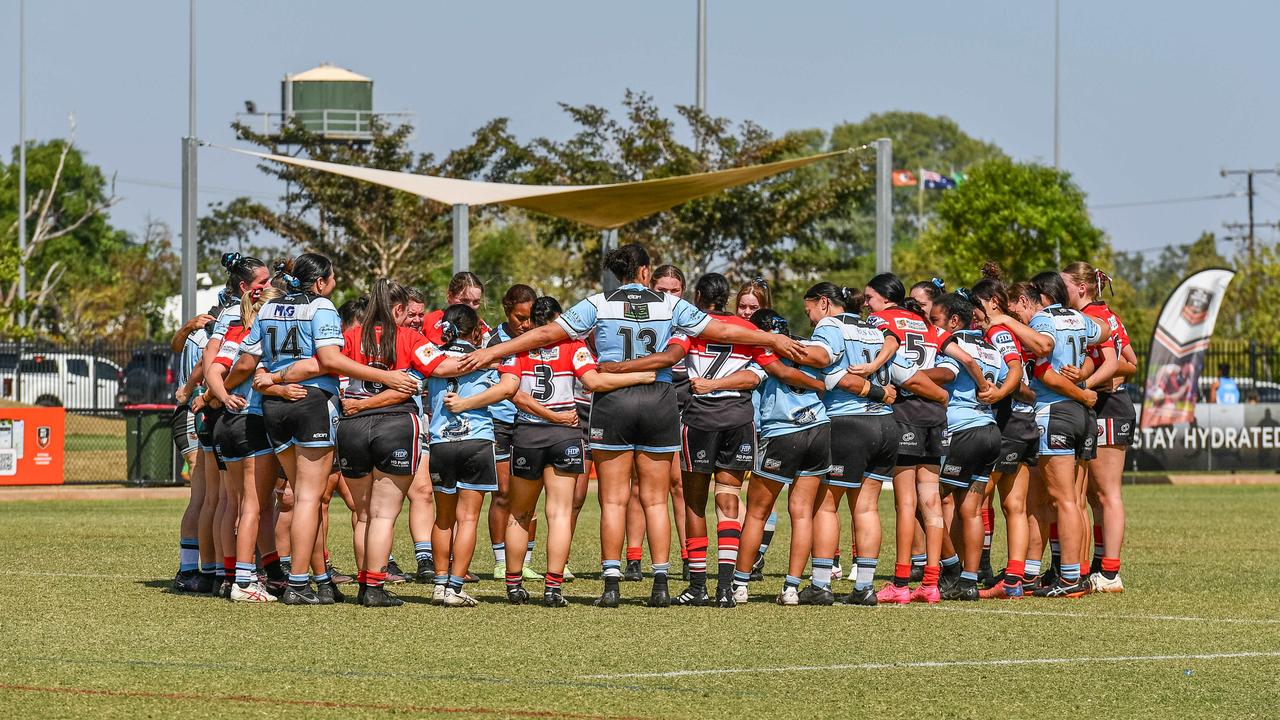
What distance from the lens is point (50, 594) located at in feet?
34.1

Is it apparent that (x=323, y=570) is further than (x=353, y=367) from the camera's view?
Yes

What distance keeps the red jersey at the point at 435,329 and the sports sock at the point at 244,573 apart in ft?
5.72

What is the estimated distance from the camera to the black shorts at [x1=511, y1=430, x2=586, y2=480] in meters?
10.3

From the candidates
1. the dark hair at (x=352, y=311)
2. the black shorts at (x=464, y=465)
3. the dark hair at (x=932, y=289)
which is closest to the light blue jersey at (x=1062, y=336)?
the dark hair at (x=932, y=289)

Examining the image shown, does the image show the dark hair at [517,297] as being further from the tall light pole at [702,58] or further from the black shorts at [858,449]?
the tall light pole at [702,58]

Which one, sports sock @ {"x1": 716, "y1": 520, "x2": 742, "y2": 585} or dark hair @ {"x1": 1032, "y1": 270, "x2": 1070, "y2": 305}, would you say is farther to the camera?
dark hair @ {"x1": 1032, "y1": 270, "x2": 1070, "y2": 305}

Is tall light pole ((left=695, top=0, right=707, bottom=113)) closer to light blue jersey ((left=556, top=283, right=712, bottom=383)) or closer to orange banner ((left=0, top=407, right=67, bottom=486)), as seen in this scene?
orange banner ((left=0, top=407, right=67, bottom=486))

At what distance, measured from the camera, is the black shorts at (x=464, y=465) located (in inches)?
398

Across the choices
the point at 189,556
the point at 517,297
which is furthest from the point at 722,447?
the point at 189,556

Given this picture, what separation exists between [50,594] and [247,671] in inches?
137

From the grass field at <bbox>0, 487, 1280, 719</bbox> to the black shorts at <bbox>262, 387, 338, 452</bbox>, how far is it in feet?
3.25

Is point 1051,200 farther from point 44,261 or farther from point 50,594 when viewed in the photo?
point 50,594

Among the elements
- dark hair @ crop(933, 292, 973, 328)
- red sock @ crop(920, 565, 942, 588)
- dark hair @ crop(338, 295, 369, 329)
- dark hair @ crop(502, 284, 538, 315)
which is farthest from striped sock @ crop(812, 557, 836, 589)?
dark hair @ crop(338, 295, 369, 329)

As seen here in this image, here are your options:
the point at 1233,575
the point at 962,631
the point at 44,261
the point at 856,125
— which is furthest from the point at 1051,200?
the point at 856,125
